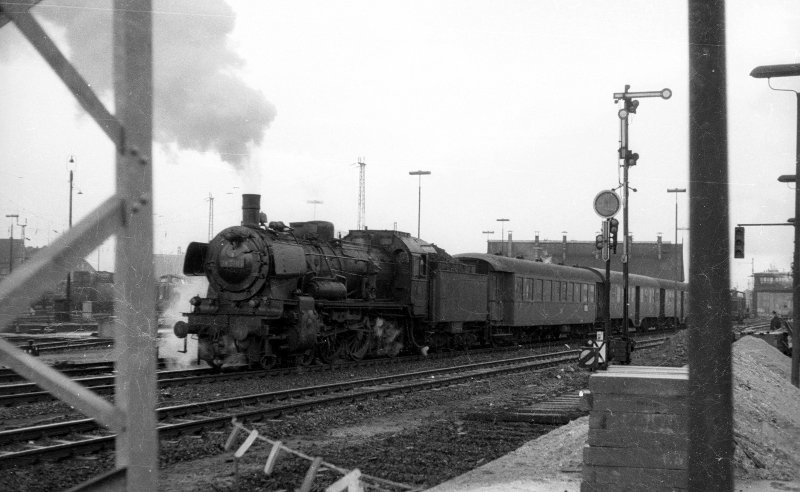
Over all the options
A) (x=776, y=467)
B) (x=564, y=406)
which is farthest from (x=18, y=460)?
(x=564, y=406)

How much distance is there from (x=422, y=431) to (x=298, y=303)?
735 cm

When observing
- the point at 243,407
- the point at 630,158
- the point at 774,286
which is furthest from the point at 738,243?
the point at 774,286

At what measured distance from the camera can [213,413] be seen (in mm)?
10375

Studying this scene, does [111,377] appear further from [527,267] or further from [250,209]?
[527,267]

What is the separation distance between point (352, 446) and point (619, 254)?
53.9 m

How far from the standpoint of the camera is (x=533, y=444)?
881 cm

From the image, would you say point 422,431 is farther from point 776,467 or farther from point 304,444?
point 776,467

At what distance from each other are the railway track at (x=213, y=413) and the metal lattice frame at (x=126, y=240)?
5.28 meters

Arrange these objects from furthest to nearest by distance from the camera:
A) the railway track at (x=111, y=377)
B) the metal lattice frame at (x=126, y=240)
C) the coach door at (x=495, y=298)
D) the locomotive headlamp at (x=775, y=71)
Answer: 1. the coach door at (x=495, y=298)
2. the locomotive headlamp at (x=775, y=71)
3. the railway track at (x=111, y=377)
4. the metal lattice frame at (x=126, y=240)

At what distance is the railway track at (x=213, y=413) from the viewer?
768cm

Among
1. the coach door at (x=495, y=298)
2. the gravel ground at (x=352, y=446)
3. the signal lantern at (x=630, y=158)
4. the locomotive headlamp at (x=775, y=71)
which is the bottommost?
the gravel ground at (x=352, y=446)

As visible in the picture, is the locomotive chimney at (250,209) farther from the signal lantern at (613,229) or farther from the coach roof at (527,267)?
the coach roof at (527,267)

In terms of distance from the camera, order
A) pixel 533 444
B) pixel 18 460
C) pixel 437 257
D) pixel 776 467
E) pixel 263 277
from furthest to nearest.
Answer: pixel 437 257, pixel 263 277, pixel 533 444, pixel 776 467, pixel 18 460

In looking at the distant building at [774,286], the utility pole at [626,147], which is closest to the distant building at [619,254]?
the distant building at [774,286]
